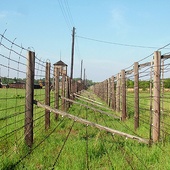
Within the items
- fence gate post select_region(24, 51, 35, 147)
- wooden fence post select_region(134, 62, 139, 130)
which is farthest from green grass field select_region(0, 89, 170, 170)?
wooden fence post select_region(134, 62, 139, 130)

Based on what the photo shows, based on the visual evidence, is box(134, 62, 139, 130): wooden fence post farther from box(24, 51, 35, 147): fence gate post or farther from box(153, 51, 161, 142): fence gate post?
box(24, 51, 35, 147): fence gate post

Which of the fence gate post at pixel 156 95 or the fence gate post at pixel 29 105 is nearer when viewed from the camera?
the fence gate post at pixel 29 105

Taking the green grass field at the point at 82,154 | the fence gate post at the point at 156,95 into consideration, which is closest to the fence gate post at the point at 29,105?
the green grass field at the point at 82,154

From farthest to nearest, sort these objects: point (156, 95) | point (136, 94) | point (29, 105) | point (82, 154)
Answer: point (136, 94) < point (156, 95) < point (29, 105) < point (82, 154)

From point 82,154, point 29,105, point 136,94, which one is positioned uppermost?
point 136,94

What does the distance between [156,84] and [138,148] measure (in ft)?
4.68

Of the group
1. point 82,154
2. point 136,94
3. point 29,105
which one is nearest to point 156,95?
point 136,94

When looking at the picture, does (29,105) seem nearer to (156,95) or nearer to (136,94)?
(156,95)

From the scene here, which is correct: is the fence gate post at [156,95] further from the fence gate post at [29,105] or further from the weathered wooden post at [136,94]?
the fence gate post at [29,105]

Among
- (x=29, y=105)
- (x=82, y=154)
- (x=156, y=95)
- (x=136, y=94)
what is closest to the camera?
(x=82, y=154)

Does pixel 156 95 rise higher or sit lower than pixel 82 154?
higher

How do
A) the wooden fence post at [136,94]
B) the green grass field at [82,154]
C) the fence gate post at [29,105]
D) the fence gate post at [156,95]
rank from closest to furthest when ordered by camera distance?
the green grass field at [82,154] < the fence gate post at [29,105] < the fence gate post at [156,95] < the wooden fence post at [136,94]

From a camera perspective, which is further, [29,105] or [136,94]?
[136,94]

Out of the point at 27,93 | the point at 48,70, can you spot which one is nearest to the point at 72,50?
the point at 48,70
